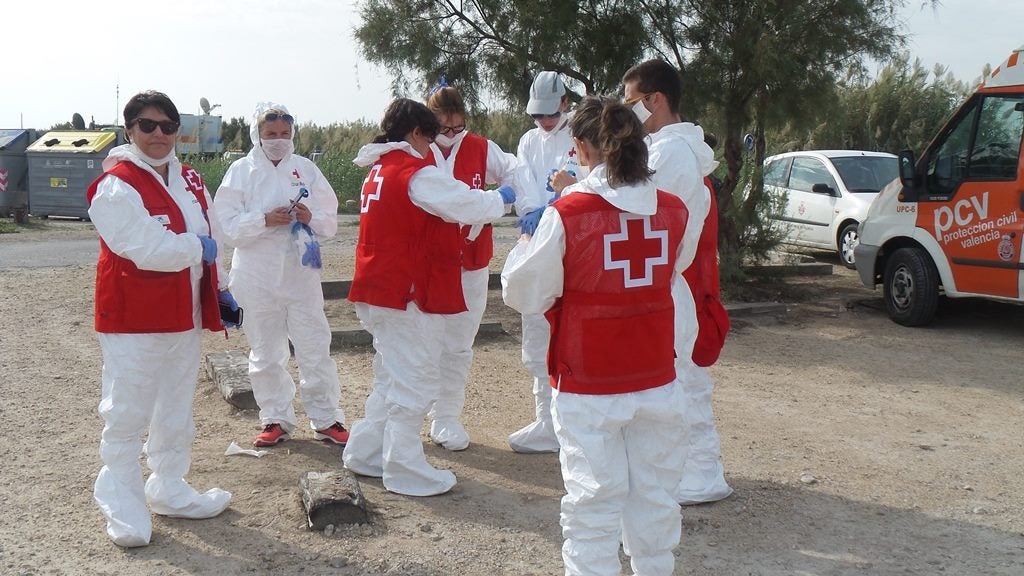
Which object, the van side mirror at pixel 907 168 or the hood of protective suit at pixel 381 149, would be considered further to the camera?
the van side mirror at pixel 907 168

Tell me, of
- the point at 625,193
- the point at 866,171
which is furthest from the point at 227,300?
the point at 866,171

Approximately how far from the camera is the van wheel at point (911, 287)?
9.12m

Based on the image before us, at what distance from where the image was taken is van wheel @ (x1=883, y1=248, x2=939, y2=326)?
912cm

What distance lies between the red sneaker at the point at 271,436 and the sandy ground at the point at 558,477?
76 mm

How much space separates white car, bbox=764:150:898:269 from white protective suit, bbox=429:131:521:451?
24.9ft

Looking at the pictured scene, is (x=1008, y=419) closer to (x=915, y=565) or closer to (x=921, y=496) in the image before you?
(x=921, y=496)

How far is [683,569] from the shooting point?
13.3ft

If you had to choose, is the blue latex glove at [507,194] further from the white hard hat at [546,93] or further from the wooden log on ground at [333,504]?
the wooden log on ground at [333,504]

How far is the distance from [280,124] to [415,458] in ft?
6.73

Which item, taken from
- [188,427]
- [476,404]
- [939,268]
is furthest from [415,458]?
[939,268]

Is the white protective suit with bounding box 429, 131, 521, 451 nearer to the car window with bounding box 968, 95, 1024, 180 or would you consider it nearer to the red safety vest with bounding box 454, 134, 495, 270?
the red safety vest with bounding box 454, 134, 495, 270

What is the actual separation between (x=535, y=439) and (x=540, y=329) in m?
0.65

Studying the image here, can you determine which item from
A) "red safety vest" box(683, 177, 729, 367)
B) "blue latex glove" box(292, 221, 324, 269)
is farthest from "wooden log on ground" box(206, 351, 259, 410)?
"red safety vest" box(683, 177, 729, 367)

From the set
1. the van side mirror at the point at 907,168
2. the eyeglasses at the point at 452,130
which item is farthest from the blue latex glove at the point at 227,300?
the van side mirror at the point at 907,168
